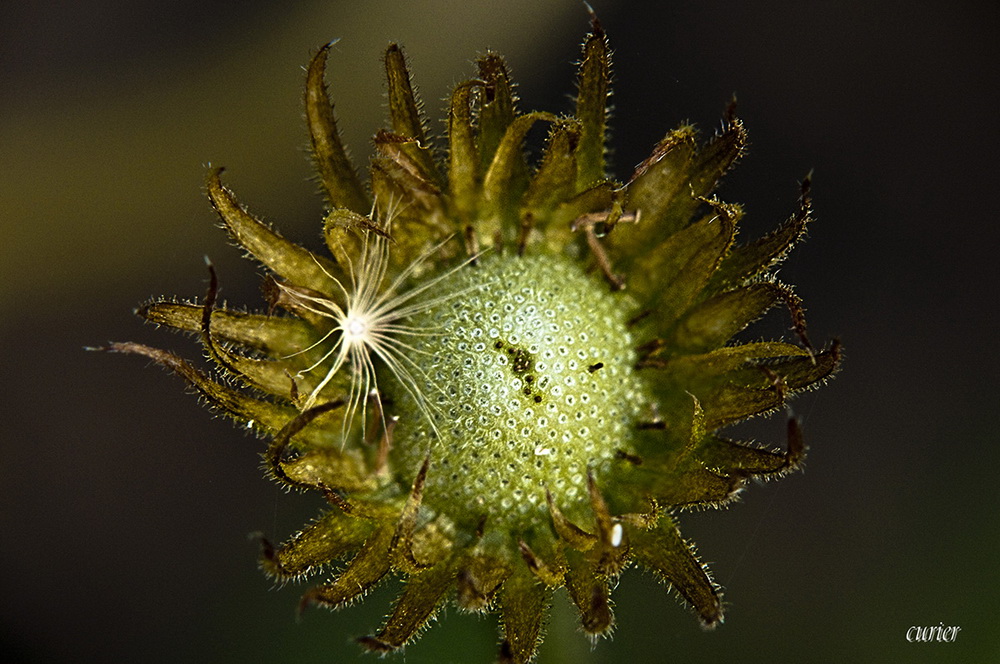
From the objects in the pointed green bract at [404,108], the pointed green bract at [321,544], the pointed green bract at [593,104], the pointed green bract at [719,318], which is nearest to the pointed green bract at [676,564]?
the pointed green bract at [719,318]

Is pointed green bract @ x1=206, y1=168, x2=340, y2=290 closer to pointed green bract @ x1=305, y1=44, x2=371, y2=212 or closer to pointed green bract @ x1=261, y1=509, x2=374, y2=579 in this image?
pointed green bract @ x1=305, y1=44, x2=371, y2=212

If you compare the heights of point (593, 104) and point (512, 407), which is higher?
point (593, 104)

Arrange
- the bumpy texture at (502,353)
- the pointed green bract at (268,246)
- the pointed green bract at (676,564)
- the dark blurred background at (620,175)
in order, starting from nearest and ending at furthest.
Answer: the pointed green bract at (676,564) < the bumpy texture at (502,353) < the pointed green bract at (268,246) < the dark blurred background at (620,175)

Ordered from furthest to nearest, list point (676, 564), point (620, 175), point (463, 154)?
point (620, 175) < point (463, 154) < point (676, 564)

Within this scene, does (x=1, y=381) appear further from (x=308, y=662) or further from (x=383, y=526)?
(x=383, y=526)

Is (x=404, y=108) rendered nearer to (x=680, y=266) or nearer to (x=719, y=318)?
(x=680, y=266)

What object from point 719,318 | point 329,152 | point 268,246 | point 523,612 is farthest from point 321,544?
point 719,318

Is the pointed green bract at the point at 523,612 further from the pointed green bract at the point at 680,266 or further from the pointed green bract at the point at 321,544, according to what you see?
the pointed green bract at the point at 680,266

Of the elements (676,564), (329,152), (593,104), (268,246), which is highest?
→ (593,104)
